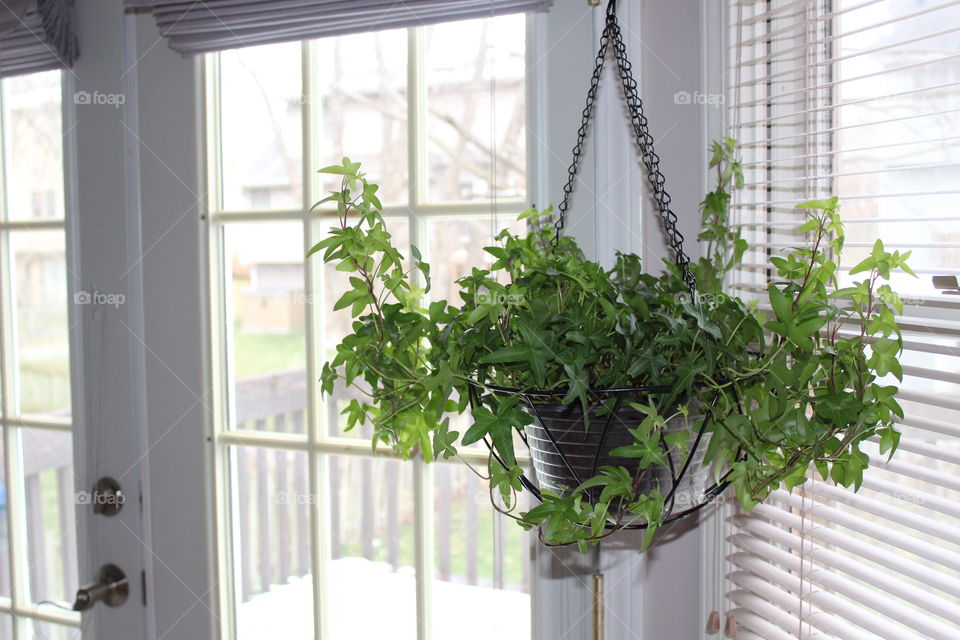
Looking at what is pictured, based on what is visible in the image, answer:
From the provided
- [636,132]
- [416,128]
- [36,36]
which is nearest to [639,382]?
[636,132]

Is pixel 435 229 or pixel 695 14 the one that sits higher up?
pixel 695 14

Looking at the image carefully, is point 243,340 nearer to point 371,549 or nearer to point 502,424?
point 371,549

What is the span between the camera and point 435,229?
1.25m

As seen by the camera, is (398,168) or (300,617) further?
(300,617)

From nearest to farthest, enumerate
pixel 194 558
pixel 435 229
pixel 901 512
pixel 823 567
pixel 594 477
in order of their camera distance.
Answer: pixel 594 477
pixel 901 512
pixel 823 567
pixel 435 229
pixel 194 558

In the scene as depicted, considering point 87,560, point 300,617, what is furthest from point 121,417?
point 300,617

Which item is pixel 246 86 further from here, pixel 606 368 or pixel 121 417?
pixel 606 368

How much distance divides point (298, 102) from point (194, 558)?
90 centimetres

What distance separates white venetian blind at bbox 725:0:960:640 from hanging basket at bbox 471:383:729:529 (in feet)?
0.98

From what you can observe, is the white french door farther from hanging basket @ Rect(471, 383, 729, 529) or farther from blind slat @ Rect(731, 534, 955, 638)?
hanging basket @ Rect(471, 383, 729, 529)

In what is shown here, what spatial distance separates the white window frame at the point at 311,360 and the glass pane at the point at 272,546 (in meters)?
0.02

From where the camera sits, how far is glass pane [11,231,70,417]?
1.35m

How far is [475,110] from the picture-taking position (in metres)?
1.22

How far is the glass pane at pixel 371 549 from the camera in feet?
4.33
